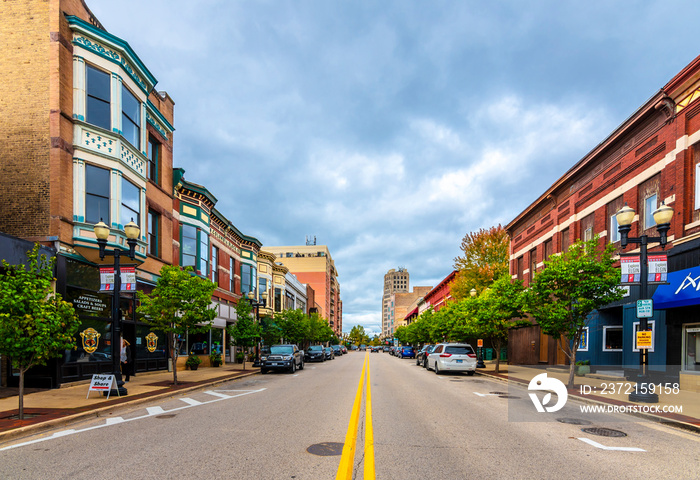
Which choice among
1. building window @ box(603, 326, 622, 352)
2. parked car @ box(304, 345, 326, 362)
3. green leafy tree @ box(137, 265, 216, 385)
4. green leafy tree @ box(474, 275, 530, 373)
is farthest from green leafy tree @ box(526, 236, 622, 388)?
parked car @ box(304, 345, 326, 362)

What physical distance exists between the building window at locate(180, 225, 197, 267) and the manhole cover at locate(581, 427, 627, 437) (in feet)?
76.1

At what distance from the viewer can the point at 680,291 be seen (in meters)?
15.5

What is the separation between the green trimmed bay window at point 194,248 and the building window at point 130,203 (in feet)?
21.5

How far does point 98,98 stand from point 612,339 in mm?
24619

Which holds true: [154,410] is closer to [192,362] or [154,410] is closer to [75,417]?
[75,417]

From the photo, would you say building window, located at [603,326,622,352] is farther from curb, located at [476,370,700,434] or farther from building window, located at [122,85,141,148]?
building window, located at [122,85,141,148]

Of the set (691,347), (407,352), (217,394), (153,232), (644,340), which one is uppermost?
(153,232)

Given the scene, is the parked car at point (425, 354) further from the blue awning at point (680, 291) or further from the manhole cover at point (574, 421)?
the manhole cover at point (574, 421)

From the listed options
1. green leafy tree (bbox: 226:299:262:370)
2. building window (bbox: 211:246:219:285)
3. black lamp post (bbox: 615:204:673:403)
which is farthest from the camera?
building window (bbox: 211:246:219:285)

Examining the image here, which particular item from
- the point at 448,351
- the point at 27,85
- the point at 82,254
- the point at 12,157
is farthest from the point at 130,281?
the point at 448,351

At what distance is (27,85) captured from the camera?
1667cm

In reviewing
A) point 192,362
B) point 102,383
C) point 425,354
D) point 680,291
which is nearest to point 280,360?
point 192,362

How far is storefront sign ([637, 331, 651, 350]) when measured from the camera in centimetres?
1262

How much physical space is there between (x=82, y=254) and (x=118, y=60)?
7945mm
